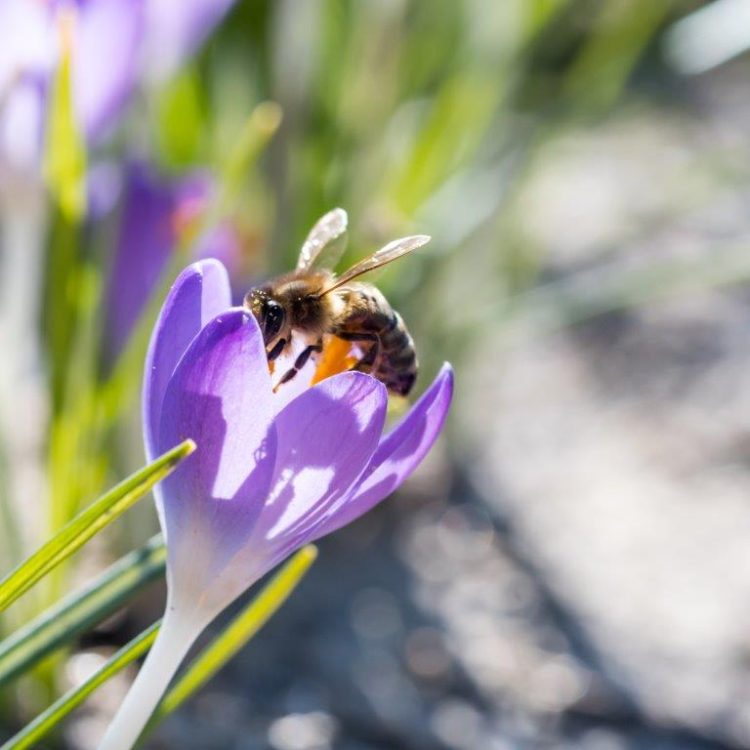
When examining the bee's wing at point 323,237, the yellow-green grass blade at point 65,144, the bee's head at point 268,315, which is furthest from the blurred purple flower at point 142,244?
the bee's head at point 268,315

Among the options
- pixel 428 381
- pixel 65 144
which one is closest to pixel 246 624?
pixel 65 144

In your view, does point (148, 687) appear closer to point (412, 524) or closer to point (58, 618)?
point (58, 618)

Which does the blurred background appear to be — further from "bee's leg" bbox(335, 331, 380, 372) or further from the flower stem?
the flower stem

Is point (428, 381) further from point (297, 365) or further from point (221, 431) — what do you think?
point (221, 431)

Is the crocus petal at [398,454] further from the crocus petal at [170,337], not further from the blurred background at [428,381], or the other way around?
the blurred background at [428,381]

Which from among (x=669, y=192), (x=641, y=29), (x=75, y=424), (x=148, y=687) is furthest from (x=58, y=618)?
(x=669, y=192)

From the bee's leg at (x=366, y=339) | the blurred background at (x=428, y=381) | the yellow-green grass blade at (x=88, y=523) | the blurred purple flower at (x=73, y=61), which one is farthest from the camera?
the blurred background at (x=428, y=381)
